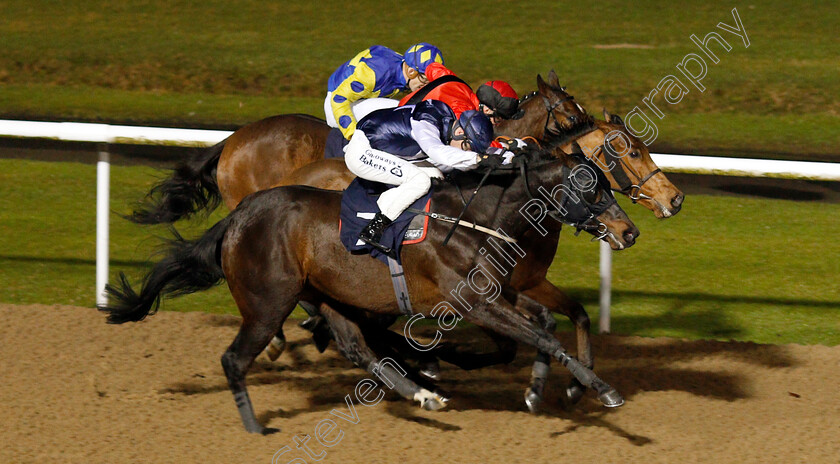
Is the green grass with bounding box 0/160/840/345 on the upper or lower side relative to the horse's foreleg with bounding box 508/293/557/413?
lower

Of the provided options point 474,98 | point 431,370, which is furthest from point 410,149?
point 431,370

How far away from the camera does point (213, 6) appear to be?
73.6 feet

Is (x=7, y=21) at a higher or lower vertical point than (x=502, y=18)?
lower

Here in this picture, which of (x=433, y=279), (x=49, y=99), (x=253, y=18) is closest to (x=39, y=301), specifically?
(x=433, y=279)

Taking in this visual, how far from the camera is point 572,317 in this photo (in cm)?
512

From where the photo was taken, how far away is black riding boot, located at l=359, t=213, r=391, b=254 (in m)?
4.38

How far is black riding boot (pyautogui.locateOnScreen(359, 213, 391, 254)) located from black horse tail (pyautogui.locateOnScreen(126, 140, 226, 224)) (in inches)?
86.7

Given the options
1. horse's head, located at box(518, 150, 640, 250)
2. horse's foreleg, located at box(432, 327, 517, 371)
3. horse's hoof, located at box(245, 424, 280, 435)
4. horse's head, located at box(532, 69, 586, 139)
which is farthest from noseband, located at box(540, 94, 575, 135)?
horse's hoof, located at box(245, 424, 280, 435)

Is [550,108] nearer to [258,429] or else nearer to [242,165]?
[242,165]

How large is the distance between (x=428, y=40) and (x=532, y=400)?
14.6 meters

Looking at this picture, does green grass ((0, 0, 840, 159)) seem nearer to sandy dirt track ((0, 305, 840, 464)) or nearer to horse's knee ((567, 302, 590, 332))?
sandy dirt track ((0, 305, 840, 464))

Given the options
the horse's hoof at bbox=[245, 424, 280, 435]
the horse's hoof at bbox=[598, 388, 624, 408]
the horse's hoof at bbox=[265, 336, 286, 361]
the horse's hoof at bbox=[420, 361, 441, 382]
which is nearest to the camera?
the horse's hoof at bbox=[598, 388, 624, 408]

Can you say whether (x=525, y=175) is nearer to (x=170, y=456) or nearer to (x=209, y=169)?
(x=170, y=456)

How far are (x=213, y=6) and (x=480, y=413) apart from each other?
62.9ft
